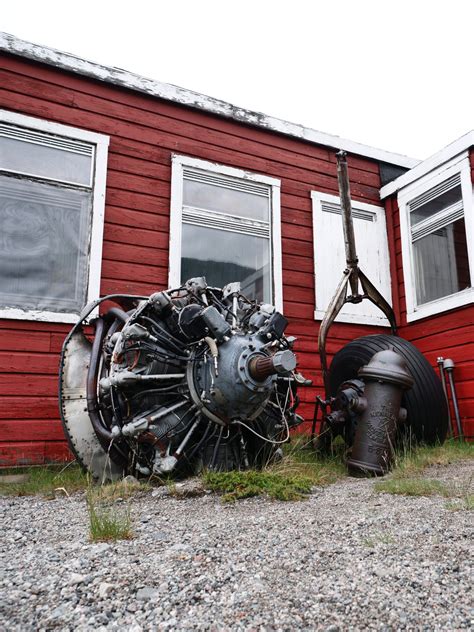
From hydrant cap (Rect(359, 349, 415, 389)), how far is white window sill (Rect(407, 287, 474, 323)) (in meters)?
2.02

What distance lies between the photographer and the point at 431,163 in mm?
6125

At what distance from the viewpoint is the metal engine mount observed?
3453 millimetres

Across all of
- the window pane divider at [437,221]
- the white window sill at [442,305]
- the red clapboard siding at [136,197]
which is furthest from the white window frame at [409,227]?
the red clapboard siding at [136,197]

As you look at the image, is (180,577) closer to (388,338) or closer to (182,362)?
(182,362)

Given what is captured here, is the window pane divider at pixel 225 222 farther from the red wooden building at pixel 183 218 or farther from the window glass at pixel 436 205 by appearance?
the window glass at pixel 436 205

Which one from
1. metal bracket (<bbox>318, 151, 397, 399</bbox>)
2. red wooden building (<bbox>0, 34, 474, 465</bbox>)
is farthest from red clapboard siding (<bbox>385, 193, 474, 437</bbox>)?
metal bracket (<bbox>318, 151, 397, 399</bbox>)

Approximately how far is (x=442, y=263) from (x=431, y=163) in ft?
3.98

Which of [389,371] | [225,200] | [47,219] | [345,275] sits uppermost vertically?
[225,200]

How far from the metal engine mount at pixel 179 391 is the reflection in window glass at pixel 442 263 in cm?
292

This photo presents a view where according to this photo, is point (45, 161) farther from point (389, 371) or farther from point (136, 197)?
point (389, 371)

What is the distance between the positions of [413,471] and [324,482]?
632 millimetres

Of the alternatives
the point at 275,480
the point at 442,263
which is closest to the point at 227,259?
the point at 442,263

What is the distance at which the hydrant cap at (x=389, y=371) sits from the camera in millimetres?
3781

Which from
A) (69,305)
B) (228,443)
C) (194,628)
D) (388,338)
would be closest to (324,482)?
(228,443)
